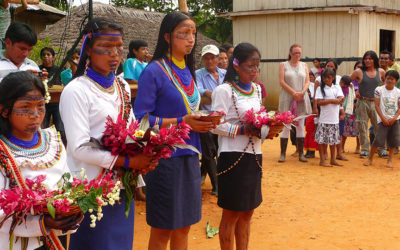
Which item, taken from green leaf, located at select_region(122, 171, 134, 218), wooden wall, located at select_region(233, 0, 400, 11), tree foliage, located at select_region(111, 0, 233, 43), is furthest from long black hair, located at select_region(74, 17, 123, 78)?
tree foliage, located at select_region(111, 0, 233, 43)

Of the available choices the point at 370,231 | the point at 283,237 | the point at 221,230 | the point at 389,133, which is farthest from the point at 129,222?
the point at 389,133

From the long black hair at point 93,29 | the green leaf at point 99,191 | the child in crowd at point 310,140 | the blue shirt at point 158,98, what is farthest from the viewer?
the child in crowd at point 310,140

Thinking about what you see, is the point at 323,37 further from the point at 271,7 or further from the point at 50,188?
the point at 50,188

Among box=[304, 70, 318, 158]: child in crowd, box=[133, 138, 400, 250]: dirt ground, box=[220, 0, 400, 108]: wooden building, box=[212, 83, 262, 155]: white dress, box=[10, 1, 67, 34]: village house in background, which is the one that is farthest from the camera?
box=[220, 0, 400, 108]: wooden building

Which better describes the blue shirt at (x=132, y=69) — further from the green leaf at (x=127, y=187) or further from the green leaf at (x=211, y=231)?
the green leaf at (x=127, y=187)

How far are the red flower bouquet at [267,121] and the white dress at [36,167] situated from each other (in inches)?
67.6

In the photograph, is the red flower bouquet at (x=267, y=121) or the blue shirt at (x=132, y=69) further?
the blue shirt at (x=132, y=69)

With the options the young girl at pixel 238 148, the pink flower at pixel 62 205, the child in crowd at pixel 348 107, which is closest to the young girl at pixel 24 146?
the pink flower at pixel 62 205

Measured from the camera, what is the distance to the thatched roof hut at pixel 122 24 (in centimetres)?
1482

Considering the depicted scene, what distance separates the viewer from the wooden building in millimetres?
15609

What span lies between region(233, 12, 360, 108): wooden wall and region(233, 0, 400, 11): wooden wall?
341 mm

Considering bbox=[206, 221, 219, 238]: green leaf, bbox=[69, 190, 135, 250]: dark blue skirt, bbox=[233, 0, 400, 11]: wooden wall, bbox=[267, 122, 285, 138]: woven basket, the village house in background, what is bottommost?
bbox=[206, 221, 219, 238]: green leaf

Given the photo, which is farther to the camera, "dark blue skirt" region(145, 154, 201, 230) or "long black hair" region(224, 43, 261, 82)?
"long black hair" region(224, 43, 261, 82)

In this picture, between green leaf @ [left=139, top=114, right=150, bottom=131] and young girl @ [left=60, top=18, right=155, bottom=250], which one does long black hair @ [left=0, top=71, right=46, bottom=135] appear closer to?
young girl @ [left=60, top=18, right=155, bottom=250]
